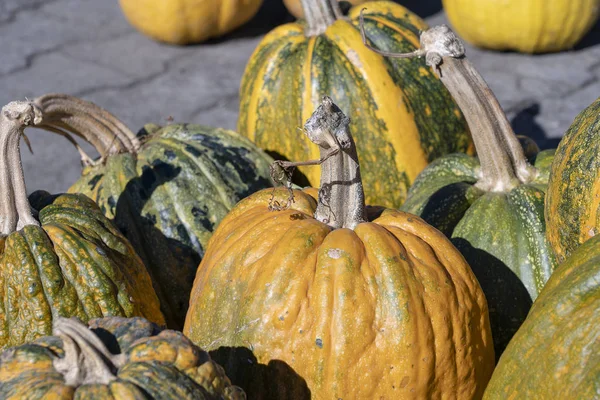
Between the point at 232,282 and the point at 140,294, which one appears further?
the point at 140,294

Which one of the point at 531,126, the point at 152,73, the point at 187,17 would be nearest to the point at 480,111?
the point at 531,126

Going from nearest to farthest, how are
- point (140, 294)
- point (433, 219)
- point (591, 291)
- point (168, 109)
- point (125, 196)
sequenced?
point (591, 291) < point (140, 294) < point (433, 219) < point (125, 196) < point (168, 109)

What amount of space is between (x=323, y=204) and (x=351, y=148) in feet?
0.58

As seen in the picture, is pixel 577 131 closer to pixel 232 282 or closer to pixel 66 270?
pixel 232 282

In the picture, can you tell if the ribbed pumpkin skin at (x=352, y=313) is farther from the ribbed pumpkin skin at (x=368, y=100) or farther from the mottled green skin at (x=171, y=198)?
the ribbed pumpkin skin at (x=368, y=100)

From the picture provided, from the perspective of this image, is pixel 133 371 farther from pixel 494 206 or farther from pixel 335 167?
pixel 494 206

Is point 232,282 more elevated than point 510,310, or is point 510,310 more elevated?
point 232,282

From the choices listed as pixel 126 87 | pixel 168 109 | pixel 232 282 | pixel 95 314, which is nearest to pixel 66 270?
pixel 95 314

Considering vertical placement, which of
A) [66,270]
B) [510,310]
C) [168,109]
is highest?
[168,109]

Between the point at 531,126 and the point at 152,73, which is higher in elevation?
the point at 152,73

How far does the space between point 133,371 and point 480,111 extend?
144cm

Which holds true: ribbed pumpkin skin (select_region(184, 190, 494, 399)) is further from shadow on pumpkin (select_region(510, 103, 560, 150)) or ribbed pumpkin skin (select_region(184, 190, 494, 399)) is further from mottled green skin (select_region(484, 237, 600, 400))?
shadow on pumpkin (select_region(510, 103, 560, 150))

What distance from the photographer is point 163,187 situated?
2939 mm

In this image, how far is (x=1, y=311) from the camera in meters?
2.12
